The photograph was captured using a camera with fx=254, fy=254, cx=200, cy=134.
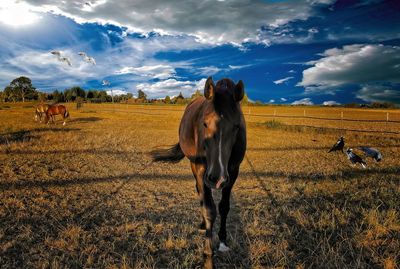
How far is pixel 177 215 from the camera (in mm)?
4707

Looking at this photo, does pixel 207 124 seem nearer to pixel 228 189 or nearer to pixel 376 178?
pixel 228 189

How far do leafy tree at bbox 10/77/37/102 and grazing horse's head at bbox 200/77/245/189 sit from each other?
100m

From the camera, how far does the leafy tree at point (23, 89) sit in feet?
282

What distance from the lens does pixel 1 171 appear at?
7.04 metres

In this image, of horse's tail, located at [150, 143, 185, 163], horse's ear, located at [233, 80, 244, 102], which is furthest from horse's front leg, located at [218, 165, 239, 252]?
horse's tail, located at [150, 143, 185, 163]

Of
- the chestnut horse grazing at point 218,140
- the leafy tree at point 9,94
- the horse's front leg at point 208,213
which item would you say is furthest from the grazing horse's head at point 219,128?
the leafy tree at point 9,94

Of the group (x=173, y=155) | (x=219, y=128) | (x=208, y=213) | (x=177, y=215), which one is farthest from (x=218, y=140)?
(x=173, y=155)

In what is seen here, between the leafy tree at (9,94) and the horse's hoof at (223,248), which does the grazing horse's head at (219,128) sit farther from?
the leafy tree at (9,94)

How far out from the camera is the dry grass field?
328 cm

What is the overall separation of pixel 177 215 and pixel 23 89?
343 ft

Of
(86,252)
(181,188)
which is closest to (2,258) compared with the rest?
(86,252)

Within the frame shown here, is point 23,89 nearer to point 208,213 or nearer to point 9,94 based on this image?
point 9,94

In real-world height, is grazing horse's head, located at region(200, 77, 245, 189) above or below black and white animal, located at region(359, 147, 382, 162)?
above

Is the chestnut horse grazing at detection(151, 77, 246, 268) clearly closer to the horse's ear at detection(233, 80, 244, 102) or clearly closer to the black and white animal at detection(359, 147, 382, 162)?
the horse's ear at detection(233, 80, 244, 102)
